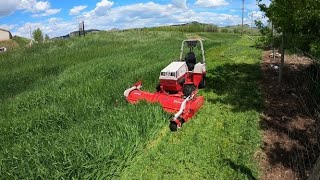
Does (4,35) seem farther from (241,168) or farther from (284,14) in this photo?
(241,168)

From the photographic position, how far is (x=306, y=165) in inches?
284

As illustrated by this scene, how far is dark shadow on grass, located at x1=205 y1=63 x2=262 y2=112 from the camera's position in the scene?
1105 cm

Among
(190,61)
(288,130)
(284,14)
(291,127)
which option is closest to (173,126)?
(288,130)

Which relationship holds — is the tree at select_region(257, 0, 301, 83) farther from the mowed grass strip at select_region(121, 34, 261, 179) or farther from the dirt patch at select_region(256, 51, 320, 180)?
the mowed grass strip at select_region(121, 34, 261, 179)

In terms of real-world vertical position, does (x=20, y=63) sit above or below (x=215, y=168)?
above

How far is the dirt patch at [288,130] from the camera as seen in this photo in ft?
23.6

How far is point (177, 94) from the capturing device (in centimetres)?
1023

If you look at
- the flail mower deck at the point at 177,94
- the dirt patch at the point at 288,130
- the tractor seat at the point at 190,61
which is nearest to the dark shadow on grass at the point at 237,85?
the dirt patch at the point at 288,130

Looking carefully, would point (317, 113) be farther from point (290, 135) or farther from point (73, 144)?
point (73, 144)

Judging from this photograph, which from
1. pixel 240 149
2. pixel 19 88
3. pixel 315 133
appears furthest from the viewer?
pixel 19 88

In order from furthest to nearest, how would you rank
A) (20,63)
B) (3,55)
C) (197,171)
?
(3,55) < (20,63) < (197,171)

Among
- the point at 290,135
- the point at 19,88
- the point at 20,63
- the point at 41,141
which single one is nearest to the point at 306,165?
the point at 290,135

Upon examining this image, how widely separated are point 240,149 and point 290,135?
1.61 metres

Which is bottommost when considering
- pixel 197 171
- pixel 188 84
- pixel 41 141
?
pixel 197 171
